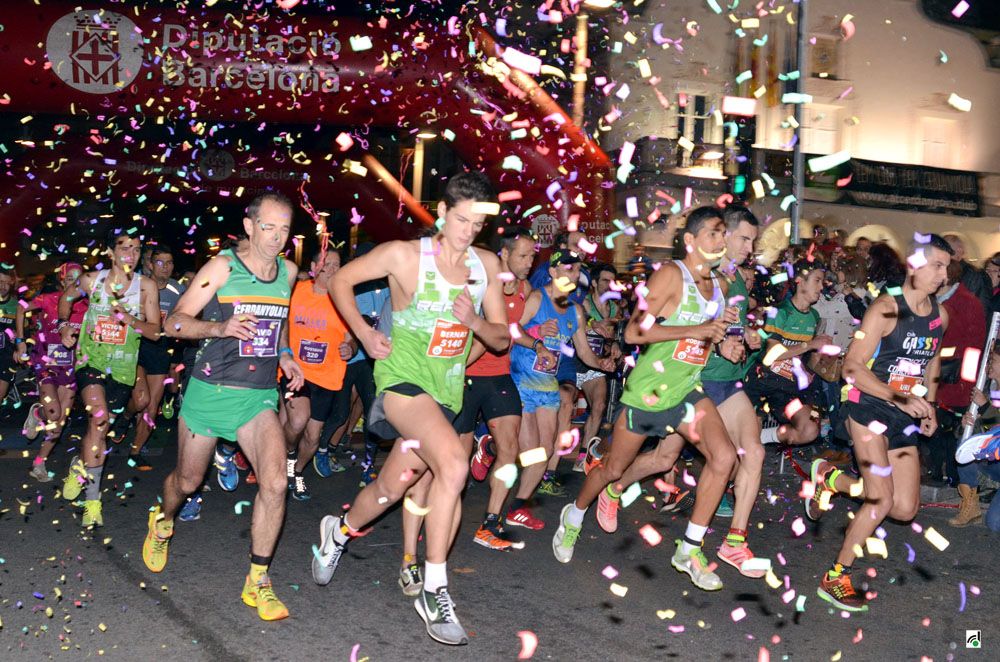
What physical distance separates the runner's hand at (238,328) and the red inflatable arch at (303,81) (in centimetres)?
706

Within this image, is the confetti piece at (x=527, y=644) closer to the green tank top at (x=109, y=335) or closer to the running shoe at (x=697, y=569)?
the running shoe at (x=697, y=569)

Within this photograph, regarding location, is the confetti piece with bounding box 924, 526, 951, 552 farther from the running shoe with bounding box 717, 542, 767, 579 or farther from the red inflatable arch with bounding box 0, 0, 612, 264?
the red inflatable arch with bounding box 0, 0, 612, 264

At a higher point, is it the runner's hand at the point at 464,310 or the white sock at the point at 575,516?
the runner's hand at the point at 464,310

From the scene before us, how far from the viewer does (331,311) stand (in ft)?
25.7

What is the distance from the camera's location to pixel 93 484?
21.5 feet

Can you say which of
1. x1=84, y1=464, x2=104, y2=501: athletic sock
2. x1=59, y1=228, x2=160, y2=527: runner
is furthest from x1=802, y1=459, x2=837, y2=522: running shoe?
x1=84, y1=464, x2=104, y2=501: athletic sock

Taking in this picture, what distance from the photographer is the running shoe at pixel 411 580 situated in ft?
17.0

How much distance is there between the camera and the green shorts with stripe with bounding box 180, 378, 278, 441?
506 cm

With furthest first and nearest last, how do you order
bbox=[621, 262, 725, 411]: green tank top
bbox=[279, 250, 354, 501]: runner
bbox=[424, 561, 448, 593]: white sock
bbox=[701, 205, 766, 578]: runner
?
1. bbox=[279, 250, 354, 501]: runner
2. bbox=[701, 205, 766, 578]: runner
3. bbox=[621, 262, 725, 411]: green tank top
4. bbox=[424, 561, 448, 593]: white sock

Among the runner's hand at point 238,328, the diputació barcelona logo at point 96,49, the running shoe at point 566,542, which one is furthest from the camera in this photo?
the diputació barcelona logo at point 96,49

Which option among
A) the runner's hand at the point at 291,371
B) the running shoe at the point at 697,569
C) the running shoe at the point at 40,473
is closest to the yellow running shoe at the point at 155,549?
the runner's hand at the point at 291,371

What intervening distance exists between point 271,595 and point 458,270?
5.62 ft

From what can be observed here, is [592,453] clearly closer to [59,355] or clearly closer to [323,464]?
[323,464]

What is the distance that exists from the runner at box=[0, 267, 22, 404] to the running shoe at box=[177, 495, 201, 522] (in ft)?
13.3
